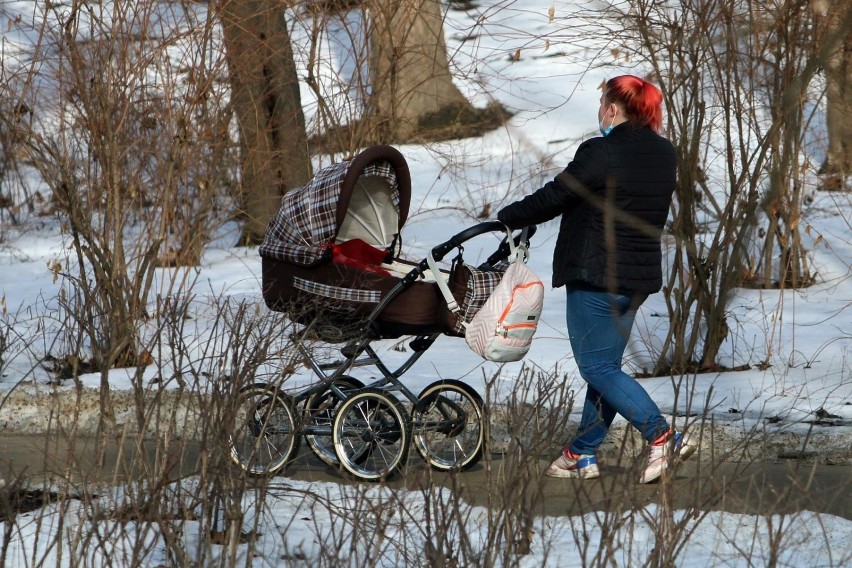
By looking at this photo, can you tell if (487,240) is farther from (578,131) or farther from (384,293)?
(384,293)

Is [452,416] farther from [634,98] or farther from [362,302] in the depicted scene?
[634,98]

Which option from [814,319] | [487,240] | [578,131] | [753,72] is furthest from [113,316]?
[578,131]

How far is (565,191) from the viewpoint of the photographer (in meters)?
5.08

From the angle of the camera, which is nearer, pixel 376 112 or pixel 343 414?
pixel 343 414

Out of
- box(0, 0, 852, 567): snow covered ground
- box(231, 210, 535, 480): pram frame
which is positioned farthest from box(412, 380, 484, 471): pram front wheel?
box(0, 0, 852, 567): snow covered ground

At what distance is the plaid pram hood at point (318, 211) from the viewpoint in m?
5.42

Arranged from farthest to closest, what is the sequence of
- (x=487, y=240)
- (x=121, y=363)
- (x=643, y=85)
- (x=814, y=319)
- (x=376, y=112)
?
1. (x=487, y=240)
2. (x=376, y=112)
3. (x=814, y=319)
4. (x=121, y=363)
5. (x=643, y=85)

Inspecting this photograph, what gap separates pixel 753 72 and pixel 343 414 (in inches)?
126

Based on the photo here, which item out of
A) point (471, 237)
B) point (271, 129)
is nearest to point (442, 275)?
point (471, 237)

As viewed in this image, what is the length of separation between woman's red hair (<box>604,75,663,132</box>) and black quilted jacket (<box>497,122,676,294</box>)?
0.05 m

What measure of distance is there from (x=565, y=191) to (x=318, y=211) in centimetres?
118

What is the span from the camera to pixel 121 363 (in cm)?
800

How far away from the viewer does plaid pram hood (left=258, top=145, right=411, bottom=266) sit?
5.42m

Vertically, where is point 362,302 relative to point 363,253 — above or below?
below
